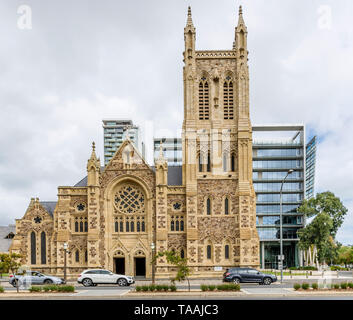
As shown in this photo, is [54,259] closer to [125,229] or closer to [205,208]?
[125,229]

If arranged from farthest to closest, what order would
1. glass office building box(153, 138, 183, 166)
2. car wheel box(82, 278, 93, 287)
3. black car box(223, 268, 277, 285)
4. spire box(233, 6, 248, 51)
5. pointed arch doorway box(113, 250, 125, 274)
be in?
glass office building box(153, 138, 183, 166) < spire box(233, 6, 248, 51) < pointed arch doorway box(113, 250, 125, 274) < black car box(223, 268, 277, 285) < car wheel box(82, 278, 93, 287)

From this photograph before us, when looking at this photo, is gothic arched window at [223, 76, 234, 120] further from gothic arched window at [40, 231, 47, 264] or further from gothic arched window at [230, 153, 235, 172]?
gothic arched window at [40, 231, 47, 264]

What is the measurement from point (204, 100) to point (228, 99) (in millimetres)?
3156

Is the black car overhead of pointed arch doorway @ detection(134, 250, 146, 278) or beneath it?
overhead

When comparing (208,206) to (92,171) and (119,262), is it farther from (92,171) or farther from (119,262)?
(92,171)

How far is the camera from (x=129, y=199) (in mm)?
49969

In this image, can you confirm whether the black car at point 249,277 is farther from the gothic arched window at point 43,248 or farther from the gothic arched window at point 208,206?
the gothic arched window at point 43,248

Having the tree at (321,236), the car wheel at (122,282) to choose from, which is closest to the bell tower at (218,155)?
the car wheel at (122,282)

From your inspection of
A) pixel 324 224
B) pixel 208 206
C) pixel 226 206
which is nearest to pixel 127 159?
pixel 208 206

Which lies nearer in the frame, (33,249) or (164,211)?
(164,211)

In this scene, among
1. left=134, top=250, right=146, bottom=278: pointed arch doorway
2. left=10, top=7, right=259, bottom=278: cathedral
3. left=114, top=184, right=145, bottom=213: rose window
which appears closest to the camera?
left=10, top=7, right=259, bottom=278: cathedral

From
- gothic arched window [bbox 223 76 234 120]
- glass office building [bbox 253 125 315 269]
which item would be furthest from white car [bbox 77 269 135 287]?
glass office building [bbox 253 125 315 269]

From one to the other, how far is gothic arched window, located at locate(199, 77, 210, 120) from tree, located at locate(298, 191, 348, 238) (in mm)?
28493

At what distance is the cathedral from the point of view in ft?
157
